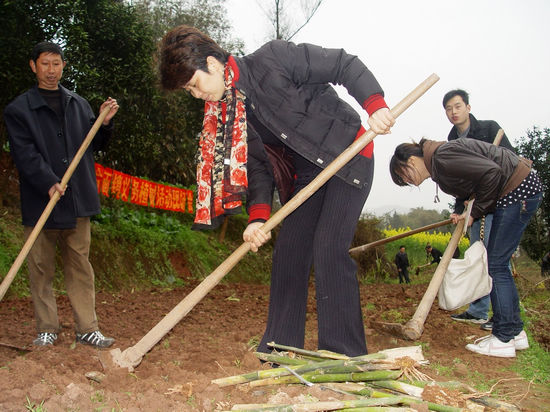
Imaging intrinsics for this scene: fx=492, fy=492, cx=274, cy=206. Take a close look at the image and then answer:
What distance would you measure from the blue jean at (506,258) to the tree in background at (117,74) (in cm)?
555

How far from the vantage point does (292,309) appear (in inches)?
101

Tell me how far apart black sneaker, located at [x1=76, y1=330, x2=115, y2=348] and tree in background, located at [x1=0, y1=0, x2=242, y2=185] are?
433 centimetres

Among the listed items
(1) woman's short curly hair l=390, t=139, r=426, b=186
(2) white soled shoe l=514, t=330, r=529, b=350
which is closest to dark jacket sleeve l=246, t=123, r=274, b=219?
(1) woman's short curly hair l=390, t=139, r=426, b=186

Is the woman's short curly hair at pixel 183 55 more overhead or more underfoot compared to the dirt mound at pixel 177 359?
more overhead

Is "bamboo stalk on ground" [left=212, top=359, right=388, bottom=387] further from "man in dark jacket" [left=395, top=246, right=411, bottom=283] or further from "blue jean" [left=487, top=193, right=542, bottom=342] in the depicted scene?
"man in dark jacket" [left=395, top=246, right=411, bottom=283]

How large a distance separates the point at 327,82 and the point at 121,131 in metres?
6.07

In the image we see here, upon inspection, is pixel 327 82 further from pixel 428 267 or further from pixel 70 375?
pixel 428 267

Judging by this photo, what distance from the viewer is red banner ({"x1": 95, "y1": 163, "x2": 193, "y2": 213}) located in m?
7.34

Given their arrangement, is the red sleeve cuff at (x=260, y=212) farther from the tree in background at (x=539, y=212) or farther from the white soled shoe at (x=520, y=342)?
the tree in background at (x=539, y=212)

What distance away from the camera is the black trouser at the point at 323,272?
91.4 inches

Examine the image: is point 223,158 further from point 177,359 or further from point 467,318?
point 467,318

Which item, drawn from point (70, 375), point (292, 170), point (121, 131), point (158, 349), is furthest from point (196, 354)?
point (121, 131)

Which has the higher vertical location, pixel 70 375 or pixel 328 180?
pixel 328 180

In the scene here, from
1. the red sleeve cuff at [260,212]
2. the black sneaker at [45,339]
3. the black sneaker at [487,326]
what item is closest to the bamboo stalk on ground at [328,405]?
the red sleeve cuff at [260,212]
